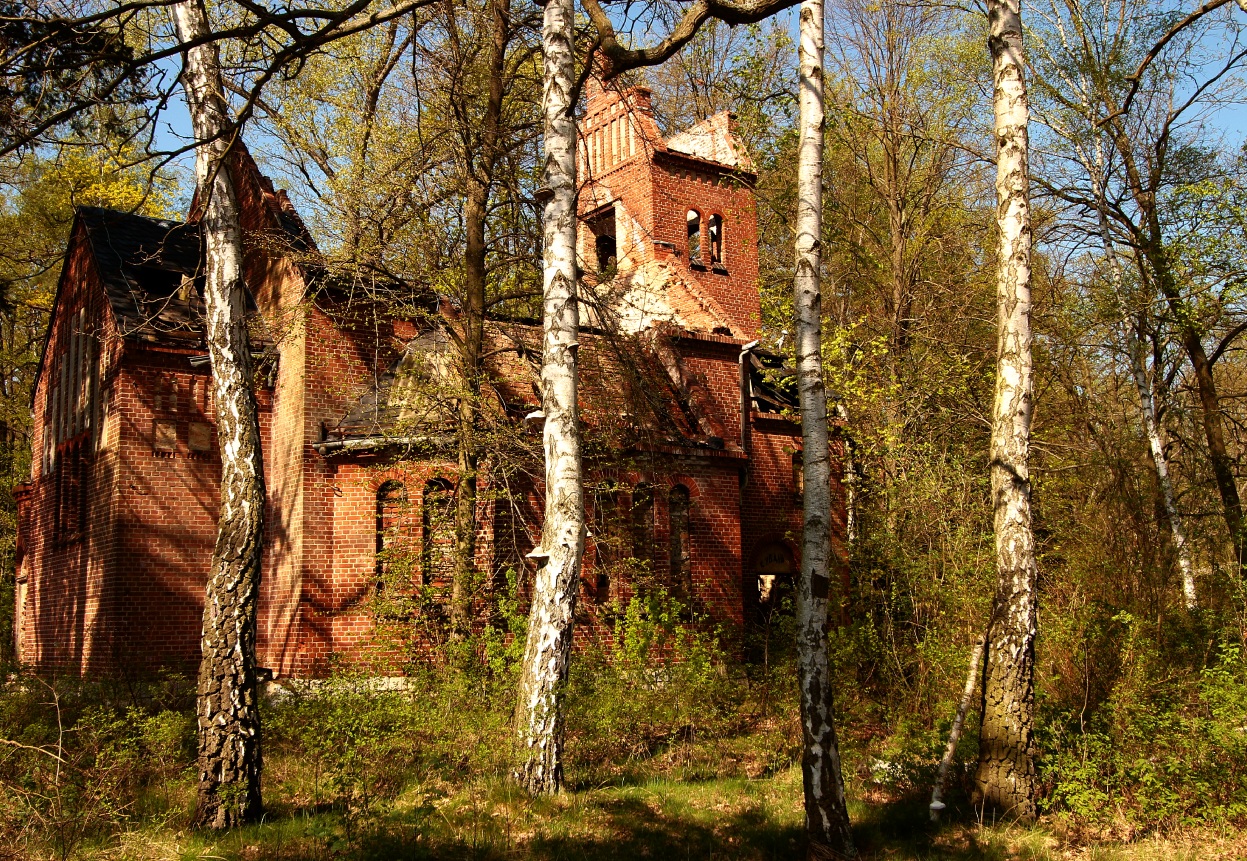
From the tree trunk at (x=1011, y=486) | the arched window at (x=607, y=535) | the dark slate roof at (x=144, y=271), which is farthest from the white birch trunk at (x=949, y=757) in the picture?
the dark slate roof at (x=144, y=271)

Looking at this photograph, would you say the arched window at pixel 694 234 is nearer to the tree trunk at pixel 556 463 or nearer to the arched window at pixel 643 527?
the arched window at pixel 643 527

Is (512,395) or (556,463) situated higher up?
(512,395)

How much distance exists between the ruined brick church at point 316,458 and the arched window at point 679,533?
1.6 inches

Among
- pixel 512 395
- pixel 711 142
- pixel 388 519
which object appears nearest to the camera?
pixel 388 519

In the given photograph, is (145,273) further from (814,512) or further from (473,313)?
(814,512)

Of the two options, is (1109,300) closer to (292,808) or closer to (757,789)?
(757,789)

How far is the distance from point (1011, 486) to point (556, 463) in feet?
12.9

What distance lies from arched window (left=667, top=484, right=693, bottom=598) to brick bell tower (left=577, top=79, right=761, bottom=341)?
16.3 feet

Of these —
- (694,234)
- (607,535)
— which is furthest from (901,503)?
(694,234)

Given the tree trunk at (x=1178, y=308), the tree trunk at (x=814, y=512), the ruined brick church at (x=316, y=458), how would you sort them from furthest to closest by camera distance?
the tree trunk at (x=1178, y=308), the ruined brick church at (x=316, y=458), the tree trunk at (x=814, y=512)

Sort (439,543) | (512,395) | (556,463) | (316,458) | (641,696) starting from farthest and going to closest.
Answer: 1. (512,395)
2. (316,458)
3. (439,543)
4. (641,696)
5. (556,463)

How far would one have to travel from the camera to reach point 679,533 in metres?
17.8

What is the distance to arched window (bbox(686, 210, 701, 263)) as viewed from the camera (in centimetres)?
2357

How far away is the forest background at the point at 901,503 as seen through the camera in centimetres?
848
